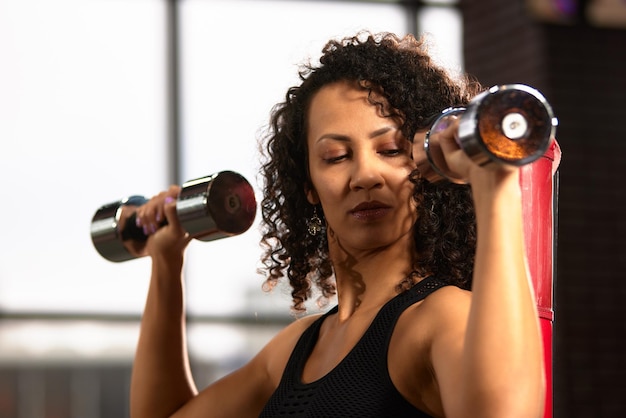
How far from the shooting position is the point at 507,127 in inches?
44.4

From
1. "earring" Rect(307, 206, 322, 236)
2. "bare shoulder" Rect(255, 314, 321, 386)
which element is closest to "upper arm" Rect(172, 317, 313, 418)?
"bare shoulder" Rect(255, 314, 321, 386)

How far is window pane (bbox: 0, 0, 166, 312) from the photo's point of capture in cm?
413

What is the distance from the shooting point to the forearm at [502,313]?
1099mm

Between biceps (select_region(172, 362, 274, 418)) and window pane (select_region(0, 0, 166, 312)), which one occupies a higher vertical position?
window pane (select_region(0, 0, 166, 312))

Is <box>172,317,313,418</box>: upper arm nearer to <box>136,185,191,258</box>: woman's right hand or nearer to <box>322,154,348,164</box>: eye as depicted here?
<box>136,185,191,258</box>: woman's right hand

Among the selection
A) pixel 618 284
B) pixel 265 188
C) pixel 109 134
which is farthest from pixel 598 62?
pixel 265 188

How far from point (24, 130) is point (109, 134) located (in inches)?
12.3

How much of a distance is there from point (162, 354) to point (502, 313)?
3.01ft

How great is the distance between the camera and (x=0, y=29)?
13.8 feet

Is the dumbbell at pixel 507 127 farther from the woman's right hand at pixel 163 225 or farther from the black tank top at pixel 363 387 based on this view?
the woman's right hand at pixel 163 225

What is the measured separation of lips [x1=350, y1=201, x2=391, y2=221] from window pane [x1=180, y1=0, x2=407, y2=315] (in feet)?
8.94

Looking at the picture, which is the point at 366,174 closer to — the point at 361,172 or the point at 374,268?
the point at 361,172

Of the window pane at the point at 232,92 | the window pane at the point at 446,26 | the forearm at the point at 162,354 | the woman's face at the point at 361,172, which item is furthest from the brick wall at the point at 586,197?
the woman's face at the point at 361,172

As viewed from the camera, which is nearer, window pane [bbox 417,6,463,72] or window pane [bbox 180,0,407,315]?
window pane [bbox 180,0,407,315]
